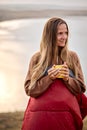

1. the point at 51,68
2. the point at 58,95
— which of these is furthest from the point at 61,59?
the point at 58,95

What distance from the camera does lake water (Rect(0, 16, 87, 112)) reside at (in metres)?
2.10

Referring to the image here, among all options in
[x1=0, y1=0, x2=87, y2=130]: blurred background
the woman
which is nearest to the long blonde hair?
the woman

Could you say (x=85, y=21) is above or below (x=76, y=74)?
above

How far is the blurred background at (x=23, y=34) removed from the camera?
2104 millimetres

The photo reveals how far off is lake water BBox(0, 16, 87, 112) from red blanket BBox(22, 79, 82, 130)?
31 cm

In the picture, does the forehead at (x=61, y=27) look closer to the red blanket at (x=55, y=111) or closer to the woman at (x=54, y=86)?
the woman at (x=54, y=86)

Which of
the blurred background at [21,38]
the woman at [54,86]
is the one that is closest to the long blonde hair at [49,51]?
the woman at [54,86]

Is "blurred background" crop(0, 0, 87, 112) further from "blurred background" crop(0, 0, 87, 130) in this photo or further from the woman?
the woman

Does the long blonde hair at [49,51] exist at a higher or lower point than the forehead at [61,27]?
lower

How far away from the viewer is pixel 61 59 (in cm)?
185

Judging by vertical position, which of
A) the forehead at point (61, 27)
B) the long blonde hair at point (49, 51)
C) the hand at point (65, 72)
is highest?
the forehead at point (61, 27)

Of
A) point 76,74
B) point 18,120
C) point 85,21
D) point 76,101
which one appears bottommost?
point 18,120

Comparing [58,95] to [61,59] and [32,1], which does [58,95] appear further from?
[32,1]

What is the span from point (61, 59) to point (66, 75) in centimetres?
10
